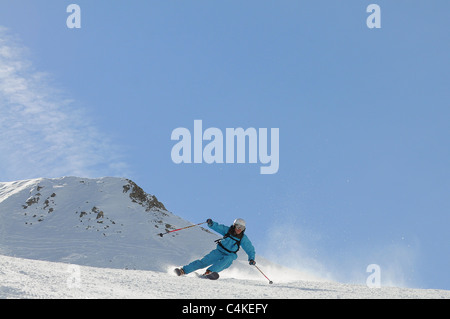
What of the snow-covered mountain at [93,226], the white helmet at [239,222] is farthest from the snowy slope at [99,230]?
the white helmet at [239,222]

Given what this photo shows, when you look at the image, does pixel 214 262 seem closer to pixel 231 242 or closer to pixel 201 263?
pixel 201 263

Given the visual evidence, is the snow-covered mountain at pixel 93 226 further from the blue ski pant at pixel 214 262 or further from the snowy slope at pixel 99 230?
the blue ski pant at pixel 214 262

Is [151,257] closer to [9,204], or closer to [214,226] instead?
[9,204]

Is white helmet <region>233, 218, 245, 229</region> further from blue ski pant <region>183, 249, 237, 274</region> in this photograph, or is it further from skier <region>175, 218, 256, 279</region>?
blue ski pant <region>183, 249, 237, 274</region>

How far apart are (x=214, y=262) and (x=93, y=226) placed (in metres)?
26.4

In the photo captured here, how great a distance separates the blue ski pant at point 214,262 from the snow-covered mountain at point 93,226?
17790mm

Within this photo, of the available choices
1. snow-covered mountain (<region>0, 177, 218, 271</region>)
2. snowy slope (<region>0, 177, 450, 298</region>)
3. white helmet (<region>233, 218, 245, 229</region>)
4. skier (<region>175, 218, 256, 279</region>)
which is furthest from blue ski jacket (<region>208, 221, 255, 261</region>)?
snow-covered mountain (<region>0, 177, 218, 271</region>)

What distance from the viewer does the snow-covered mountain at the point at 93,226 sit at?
1173 inches

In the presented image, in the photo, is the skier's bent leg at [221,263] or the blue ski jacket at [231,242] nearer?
the skier's bent leg at [221,263]

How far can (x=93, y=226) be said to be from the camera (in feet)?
115

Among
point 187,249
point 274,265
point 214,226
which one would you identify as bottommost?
point 274,265

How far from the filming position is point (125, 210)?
3906 cm
